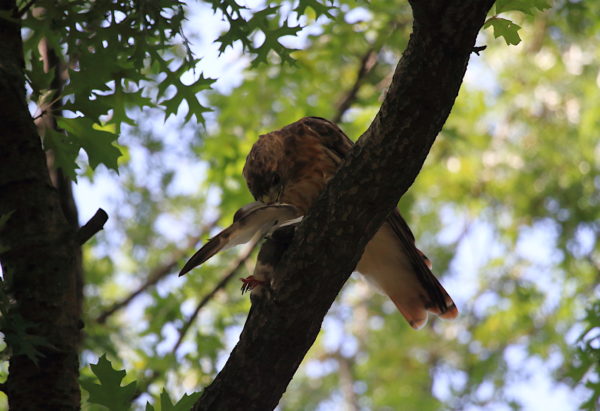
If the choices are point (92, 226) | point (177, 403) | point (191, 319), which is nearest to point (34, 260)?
point (92, 226)

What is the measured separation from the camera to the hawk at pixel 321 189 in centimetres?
417

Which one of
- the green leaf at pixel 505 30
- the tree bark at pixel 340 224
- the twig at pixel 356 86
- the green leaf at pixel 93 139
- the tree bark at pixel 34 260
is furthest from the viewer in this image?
the twig at pixel 356 86

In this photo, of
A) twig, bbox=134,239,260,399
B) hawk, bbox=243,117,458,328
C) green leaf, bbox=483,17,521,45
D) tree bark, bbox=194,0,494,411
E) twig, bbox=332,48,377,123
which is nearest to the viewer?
tree bark, bbox=194,0,494,411

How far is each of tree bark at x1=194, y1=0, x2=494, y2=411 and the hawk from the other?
5.26 ft

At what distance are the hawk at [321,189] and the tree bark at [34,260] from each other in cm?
165

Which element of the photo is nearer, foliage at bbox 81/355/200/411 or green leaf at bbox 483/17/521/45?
foliage at bbox 81/355/200/411

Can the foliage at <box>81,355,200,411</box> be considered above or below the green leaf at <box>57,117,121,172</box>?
below

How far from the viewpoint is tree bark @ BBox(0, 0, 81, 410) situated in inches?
96.9

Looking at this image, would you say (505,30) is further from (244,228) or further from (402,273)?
(402,273)

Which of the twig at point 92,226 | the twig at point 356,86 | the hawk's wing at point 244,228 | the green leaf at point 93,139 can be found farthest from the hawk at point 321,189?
the twig at point 356,86

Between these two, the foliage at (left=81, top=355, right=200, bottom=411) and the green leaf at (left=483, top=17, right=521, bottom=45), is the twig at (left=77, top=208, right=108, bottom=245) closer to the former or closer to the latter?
the foliage at (left=81, top=355, right=200, bottom=411)

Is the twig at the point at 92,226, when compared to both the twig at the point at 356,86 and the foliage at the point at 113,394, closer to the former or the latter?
the foliage at the point at 113,394

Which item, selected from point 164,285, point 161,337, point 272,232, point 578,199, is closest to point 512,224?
point 578,199

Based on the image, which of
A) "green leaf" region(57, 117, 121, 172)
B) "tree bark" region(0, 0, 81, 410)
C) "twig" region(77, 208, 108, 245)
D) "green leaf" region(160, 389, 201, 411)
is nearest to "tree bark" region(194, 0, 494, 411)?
"green leaf" region(160, 389, 201, 411)
